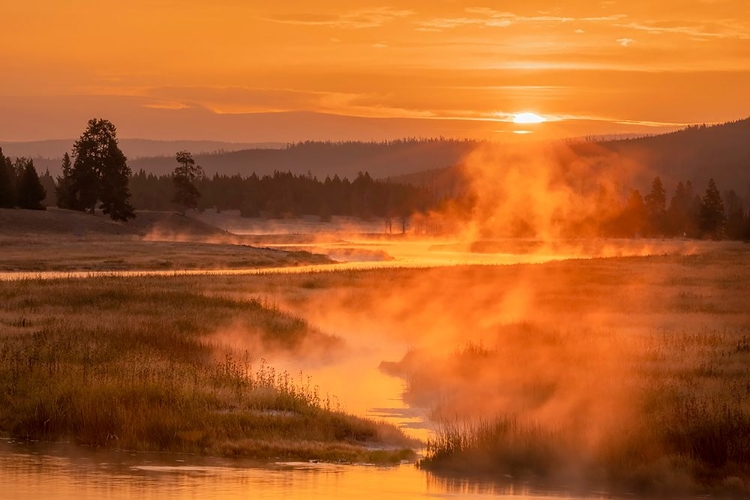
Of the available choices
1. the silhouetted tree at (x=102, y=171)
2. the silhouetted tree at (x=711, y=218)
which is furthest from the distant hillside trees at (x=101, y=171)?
the silhouetted tree at (x=711, y=218)

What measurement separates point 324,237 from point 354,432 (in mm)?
152740

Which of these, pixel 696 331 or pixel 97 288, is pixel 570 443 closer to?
pixel 696 331

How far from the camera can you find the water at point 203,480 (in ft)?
59.7

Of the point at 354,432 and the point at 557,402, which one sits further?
the point at 557,402

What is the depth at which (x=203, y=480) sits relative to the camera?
19188mm

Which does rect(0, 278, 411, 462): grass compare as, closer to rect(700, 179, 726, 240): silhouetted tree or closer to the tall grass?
the tall grass

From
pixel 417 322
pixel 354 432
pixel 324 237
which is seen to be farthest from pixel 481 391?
pixel 324 237

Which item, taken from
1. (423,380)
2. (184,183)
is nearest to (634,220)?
(184,183)

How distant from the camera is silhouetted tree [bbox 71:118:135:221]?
126 metres

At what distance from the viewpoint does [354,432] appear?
22.9 metres

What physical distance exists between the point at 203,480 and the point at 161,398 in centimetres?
433

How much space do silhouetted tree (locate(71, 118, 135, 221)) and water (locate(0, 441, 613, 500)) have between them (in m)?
107

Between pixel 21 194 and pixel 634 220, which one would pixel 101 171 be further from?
pixel 634 220

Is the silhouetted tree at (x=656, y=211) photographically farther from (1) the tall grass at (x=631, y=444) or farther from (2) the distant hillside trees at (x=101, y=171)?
(1) the tall grass at (x=631, y=444)
